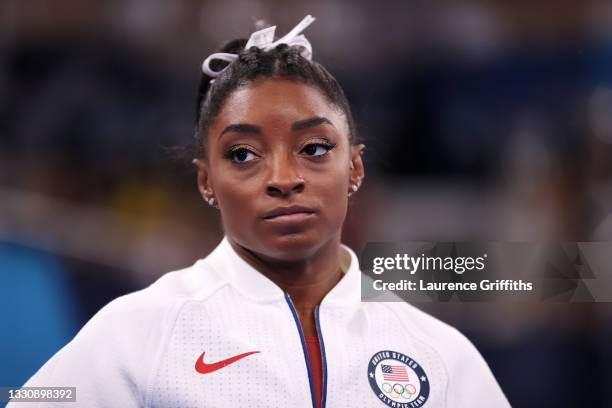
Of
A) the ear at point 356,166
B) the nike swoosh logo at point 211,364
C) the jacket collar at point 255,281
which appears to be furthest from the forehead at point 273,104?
the nike swoosh logo at point 211,364

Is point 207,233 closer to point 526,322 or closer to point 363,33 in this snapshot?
point 363,33

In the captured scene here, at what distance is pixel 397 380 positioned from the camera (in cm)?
110

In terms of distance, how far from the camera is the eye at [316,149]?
1077 millimetres

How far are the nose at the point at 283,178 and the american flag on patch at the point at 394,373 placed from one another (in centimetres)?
29

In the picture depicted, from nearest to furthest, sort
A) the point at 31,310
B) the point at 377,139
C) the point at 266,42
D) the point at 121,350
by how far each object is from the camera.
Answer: the point at 121,350
the point at 266,42
the point at 31,310
the point at 377,139

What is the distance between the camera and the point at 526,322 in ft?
5.33

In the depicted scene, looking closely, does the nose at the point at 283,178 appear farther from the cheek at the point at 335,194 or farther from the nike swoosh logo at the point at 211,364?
the nike swoosh logo at the point at 211,364

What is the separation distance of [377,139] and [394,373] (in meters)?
0.70

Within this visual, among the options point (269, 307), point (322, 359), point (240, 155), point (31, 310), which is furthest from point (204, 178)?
point (31, 310)

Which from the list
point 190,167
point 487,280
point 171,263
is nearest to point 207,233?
point 171,263

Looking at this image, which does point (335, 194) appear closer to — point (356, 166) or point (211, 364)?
point (356, 166)

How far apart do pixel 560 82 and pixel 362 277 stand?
0.95 m

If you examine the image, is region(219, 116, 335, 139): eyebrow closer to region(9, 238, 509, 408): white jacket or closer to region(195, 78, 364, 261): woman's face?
region(195, 78, 364, 261): woman's face

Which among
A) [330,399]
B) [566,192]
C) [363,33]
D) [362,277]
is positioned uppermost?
[363,33]
